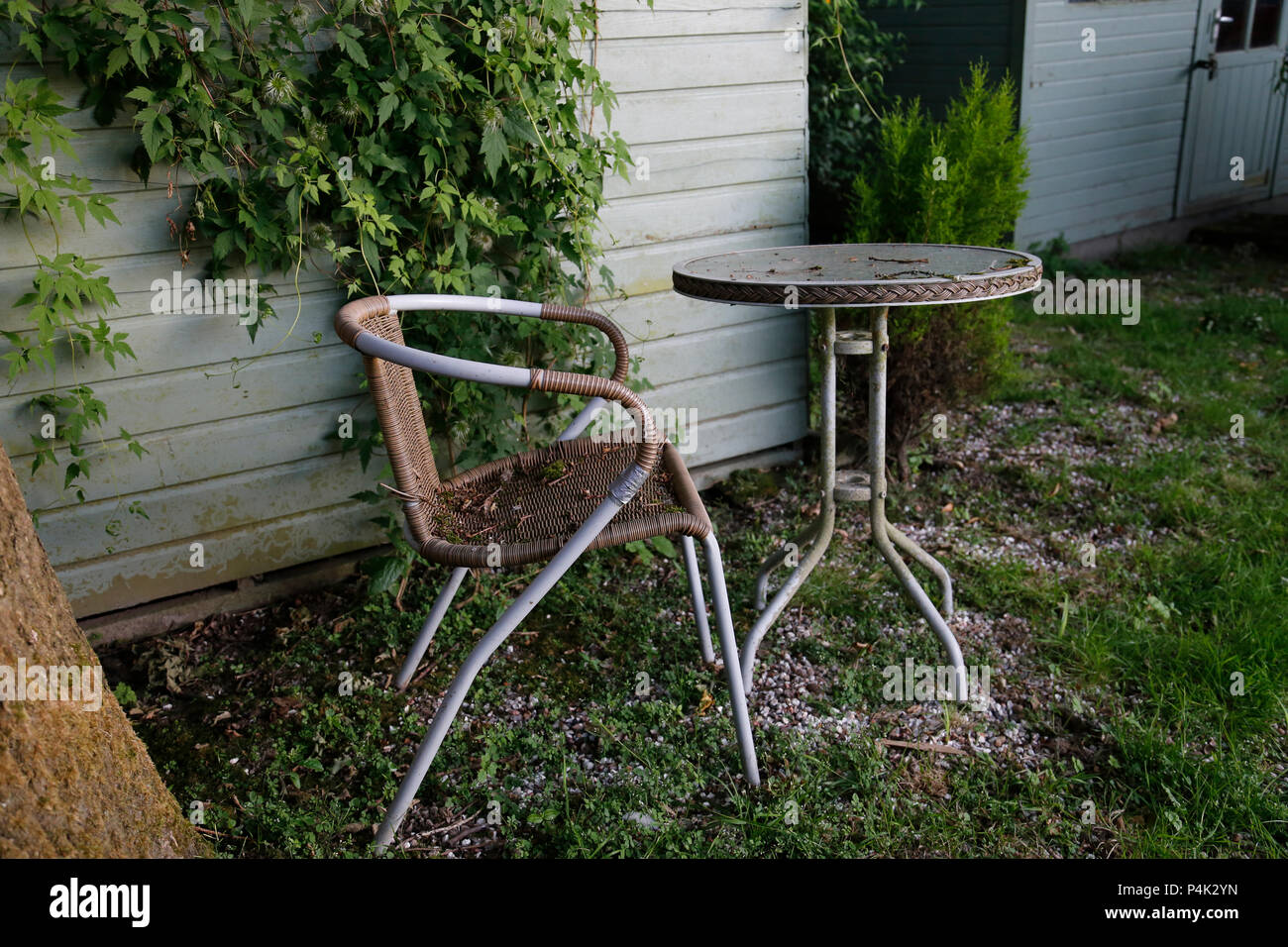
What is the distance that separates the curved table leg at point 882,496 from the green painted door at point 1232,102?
20.9 feet

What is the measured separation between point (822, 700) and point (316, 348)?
64.5 inches

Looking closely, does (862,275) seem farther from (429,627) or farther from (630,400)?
(429,627)

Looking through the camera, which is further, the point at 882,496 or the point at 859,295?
the point at 882,496

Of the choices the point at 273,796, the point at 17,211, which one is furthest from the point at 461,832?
the point at 17,211

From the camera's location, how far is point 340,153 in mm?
2361

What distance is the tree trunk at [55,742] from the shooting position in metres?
1.31

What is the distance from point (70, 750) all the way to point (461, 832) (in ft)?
2.49

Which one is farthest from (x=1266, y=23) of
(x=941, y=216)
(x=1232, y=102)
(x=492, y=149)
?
(x=492, y=149)

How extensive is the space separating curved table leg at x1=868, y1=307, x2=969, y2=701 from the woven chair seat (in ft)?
1.67

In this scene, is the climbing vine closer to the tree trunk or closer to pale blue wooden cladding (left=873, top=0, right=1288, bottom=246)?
the tree trunk

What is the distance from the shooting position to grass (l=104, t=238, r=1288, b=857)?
1884 millimetres

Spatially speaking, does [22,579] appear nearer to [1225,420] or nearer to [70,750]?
[70,750]

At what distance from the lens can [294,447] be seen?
8.82ft
